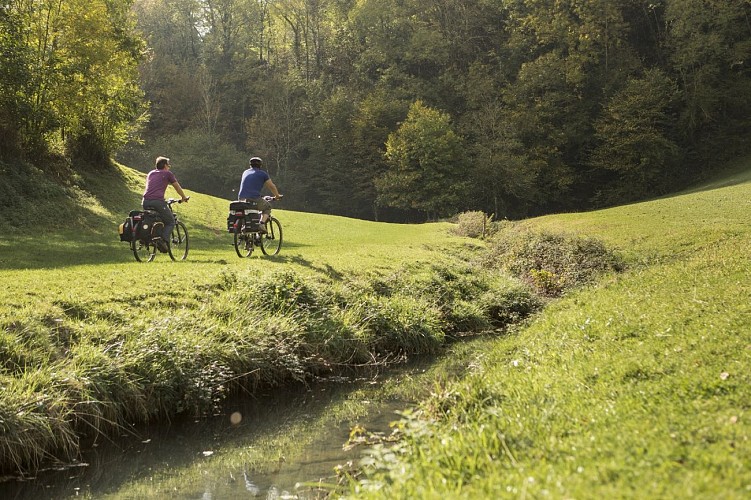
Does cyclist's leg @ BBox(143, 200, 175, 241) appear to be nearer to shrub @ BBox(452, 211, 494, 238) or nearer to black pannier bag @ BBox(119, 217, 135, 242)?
black pannier bag @ BBox(119, 217, 135, 242)

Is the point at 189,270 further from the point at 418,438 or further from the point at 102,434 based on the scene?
the point at 418,438

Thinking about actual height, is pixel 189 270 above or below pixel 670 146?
below

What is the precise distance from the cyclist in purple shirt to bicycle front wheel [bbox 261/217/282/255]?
102 inches

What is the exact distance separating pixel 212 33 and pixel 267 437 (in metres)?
73.7

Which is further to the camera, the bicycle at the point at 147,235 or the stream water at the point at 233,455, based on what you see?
the bicycle at the point at 147,235

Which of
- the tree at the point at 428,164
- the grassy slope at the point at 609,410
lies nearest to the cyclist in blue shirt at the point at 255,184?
the grassy slope at the point at 609,410

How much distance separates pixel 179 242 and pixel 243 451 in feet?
31.6

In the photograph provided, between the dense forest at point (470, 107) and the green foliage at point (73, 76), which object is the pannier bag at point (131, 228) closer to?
the green foliage at point (73, 76)

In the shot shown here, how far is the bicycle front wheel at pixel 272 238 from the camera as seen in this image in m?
16.7

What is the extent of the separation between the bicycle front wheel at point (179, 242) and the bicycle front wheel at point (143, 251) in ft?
1.71

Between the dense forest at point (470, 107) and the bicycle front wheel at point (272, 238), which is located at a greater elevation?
the dense forest at point (470, 107)

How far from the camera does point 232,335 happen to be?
9656 millimetres

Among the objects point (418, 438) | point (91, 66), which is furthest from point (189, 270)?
point (91, 66)

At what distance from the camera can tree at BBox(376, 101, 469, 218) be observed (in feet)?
165
